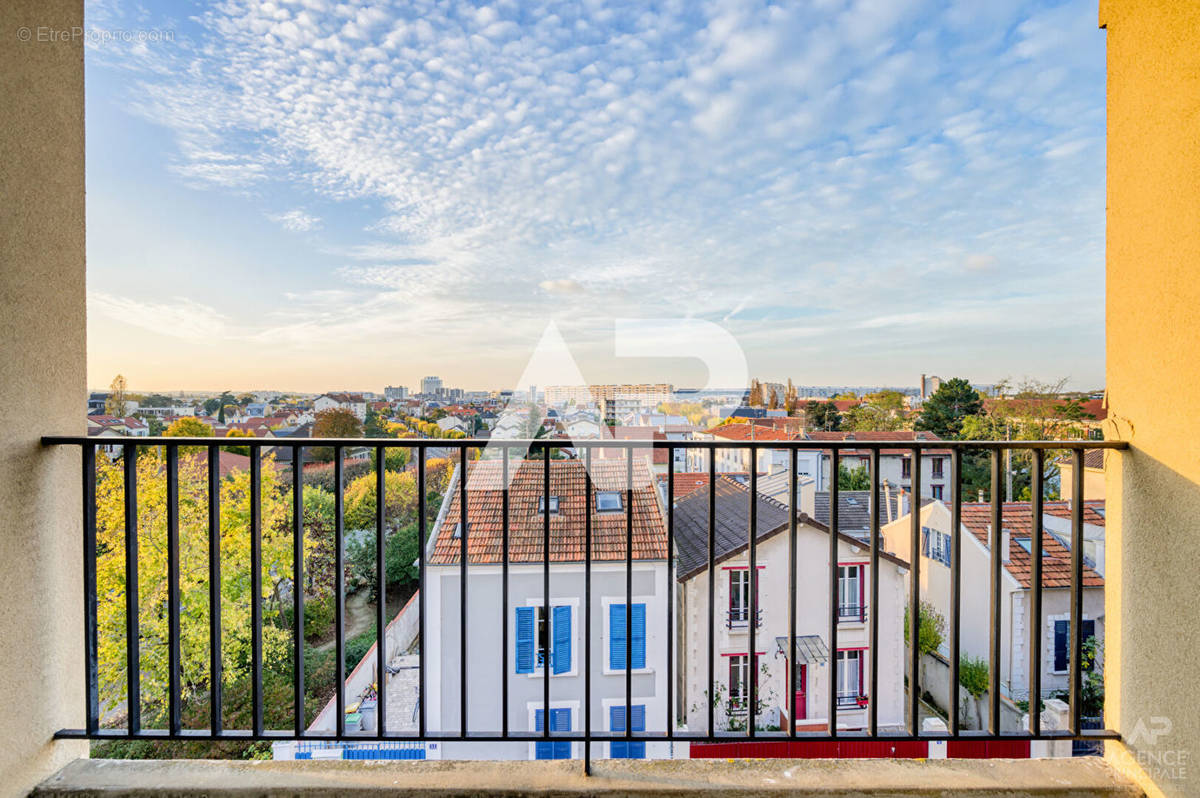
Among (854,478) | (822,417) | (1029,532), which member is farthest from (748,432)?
(1029,532)

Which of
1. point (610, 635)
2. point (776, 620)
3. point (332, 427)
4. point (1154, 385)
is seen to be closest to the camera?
point (1154, 385)

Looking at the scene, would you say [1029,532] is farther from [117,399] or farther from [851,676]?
[117,399]

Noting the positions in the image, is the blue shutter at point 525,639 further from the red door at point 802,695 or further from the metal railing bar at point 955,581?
the metal railing bar at point 955,581

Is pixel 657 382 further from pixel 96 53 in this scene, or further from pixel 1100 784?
pixel 96 53

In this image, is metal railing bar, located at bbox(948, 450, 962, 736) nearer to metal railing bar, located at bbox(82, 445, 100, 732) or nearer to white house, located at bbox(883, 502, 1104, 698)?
white house, located at bbox(883, 502, 1104, 698)

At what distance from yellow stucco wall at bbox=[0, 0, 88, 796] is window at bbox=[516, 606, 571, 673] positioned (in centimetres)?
130

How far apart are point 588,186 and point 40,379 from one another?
6.27 ft

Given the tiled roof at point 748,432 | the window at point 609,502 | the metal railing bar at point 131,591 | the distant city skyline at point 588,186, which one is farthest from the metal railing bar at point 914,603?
the metal railing bar at point 131,591

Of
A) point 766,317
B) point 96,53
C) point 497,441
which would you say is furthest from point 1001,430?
point 96,53

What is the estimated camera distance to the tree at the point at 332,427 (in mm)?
1381

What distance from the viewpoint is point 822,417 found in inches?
56.7

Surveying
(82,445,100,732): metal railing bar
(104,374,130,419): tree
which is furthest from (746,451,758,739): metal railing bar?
(104,374,130,419): tree

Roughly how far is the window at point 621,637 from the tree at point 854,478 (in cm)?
74

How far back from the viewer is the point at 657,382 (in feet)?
5.58
